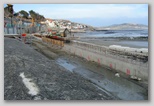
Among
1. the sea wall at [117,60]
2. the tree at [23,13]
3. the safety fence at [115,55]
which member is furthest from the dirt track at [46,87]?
the safety fence at [115,55]

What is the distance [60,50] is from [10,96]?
29.5ft

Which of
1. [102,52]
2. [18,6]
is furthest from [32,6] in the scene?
[102,52]

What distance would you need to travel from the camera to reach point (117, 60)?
7137 mm

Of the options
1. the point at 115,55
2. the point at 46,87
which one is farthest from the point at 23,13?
the point at 115,55

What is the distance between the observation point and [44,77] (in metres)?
4.94

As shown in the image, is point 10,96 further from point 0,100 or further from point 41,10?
point 41,10

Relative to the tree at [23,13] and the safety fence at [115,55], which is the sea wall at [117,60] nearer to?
the safety fence at [115,55]

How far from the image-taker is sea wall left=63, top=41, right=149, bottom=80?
5.83 metres

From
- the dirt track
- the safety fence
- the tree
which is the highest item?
the tree

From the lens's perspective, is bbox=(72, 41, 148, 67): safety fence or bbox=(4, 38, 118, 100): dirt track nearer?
bbox=(4, 38, 118, 100): dirt track

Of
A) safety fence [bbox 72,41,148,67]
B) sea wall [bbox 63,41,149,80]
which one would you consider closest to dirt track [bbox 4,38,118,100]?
sea wall [bbox 63,41,149,80]

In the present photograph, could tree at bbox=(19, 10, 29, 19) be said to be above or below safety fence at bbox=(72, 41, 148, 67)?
above

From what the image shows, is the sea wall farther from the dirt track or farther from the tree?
the tree

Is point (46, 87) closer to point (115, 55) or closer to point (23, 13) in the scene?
point (23, 13)
